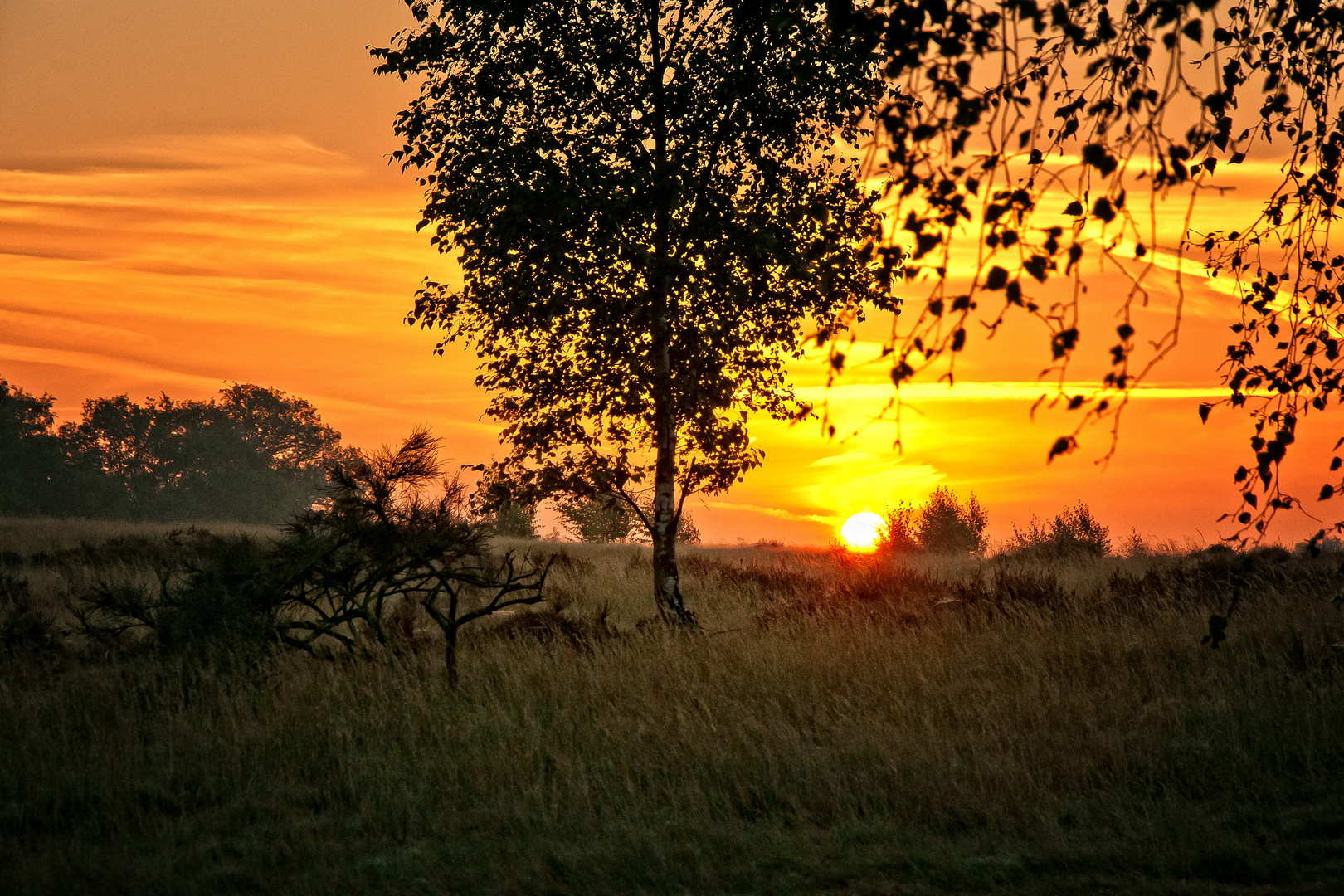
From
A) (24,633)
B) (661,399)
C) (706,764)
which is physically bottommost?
(706,764)

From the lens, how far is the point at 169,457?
69.8 m

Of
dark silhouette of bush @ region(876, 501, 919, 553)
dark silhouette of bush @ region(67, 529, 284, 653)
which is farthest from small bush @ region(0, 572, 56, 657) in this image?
dark silhouette of bush @ region(876, 501, 919, 553)

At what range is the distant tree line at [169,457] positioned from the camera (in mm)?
62812

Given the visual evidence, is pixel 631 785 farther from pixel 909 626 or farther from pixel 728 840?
pixel 909 626

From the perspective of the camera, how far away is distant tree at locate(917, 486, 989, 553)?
36.8 metres

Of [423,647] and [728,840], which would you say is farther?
[423,647]

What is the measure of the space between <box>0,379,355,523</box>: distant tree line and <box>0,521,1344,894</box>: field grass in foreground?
5908cm

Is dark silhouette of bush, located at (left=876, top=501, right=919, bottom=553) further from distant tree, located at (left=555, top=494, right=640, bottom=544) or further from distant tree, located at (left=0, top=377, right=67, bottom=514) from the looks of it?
distant tree, located at (left=0, top=377, right=67, bottom=514)

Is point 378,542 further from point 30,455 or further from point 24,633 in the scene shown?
point 30,455

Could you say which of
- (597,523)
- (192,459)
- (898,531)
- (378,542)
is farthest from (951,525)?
(192,459)

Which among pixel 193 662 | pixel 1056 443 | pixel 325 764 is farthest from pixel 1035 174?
pixel 193 662

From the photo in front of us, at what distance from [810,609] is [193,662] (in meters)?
8.51

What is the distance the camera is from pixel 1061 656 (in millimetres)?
10484

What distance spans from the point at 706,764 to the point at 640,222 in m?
8.25
